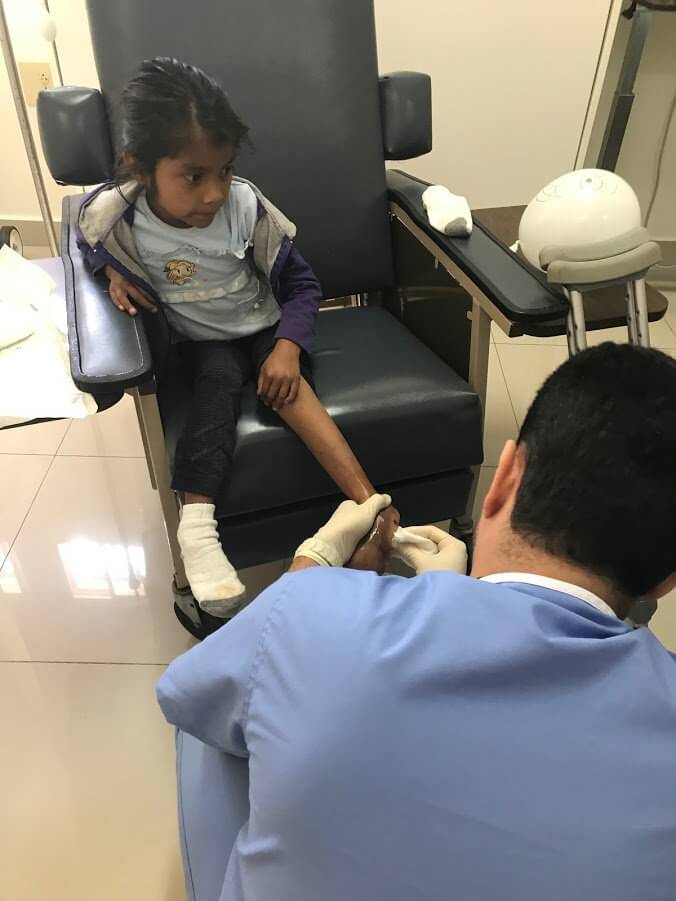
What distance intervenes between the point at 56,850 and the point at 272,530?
1.90ft

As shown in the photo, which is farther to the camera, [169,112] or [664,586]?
[169,112]

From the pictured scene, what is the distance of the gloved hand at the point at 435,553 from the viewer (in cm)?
100

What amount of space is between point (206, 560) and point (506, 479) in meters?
0.61

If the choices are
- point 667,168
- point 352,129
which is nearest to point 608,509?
point 352,129

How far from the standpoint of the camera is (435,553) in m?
1.05

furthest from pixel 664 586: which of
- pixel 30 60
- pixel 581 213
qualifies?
pixel 30 60

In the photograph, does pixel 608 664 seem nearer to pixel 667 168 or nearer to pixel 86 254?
pixel 86 254

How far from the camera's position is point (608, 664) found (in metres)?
0.48

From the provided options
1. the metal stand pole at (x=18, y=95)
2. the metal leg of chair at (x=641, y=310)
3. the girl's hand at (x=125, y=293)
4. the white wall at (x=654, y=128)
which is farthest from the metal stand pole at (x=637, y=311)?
the white wall at (x=654, y=128)

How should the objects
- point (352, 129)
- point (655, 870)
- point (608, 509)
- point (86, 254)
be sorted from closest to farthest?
point (655, 870), point (608, 509), point (86, 254), point (352, 129)

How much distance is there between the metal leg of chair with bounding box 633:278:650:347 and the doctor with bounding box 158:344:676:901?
2.07 ft

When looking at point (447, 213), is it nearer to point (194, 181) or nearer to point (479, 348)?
point (479, 348)

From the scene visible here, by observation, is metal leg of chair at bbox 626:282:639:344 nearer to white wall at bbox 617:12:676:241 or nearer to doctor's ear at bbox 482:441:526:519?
doctor's ear at bbox 482:441:526:519

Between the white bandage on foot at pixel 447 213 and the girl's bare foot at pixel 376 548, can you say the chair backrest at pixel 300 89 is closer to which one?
the white bandage on foot at pixel 447 213
